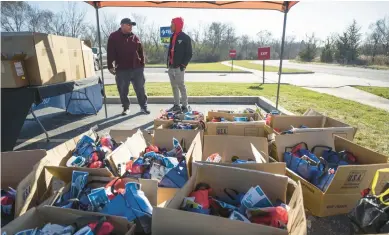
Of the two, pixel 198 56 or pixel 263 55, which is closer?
pixel 263 55

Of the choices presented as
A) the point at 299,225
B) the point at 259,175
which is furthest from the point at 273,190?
the point at 299,225

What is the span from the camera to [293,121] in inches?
128

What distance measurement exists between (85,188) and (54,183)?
11.6 inches

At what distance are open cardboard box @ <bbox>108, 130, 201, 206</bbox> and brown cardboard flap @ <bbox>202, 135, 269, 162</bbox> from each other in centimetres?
16

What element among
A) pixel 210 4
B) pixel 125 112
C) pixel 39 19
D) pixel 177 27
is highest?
pixel 39 19

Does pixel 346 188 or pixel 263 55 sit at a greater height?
pixel 263 55

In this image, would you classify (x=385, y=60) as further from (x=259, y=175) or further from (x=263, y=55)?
(x=259, y=175)

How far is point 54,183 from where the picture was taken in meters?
1.94

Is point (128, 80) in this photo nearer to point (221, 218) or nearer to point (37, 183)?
point (37, 183)

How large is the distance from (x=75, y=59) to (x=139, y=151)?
102 inches

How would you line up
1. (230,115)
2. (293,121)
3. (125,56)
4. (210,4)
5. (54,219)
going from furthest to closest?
(125,56) < (210,4) < (230,115) < (293,121) < (54,219)

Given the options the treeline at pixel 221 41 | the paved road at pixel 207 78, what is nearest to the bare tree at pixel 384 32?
the treeline at pixel 221 41

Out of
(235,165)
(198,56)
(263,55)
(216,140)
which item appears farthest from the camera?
(198,56)

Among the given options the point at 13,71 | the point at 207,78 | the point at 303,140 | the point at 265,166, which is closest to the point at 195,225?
the point at 265,166
